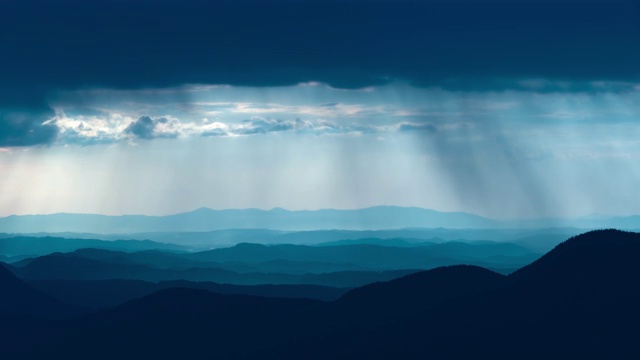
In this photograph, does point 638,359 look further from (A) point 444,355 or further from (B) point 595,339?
(A) point 444,355

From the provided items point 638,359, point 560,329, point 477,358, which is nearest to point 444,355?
point 477,358

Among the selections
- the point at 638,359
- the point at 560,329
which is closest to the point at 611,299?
Result: the point at 560,329

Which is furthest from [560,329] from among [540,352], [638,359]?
[638,359]

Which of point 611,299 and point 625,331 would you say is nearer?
point 625,331

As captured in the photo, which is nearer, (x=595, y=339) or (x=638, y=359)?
(x=638, y=359)

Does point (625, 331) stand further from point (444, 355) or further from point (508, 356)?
point (444, 355)

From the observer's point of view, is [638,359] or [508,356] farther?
[508,356]
